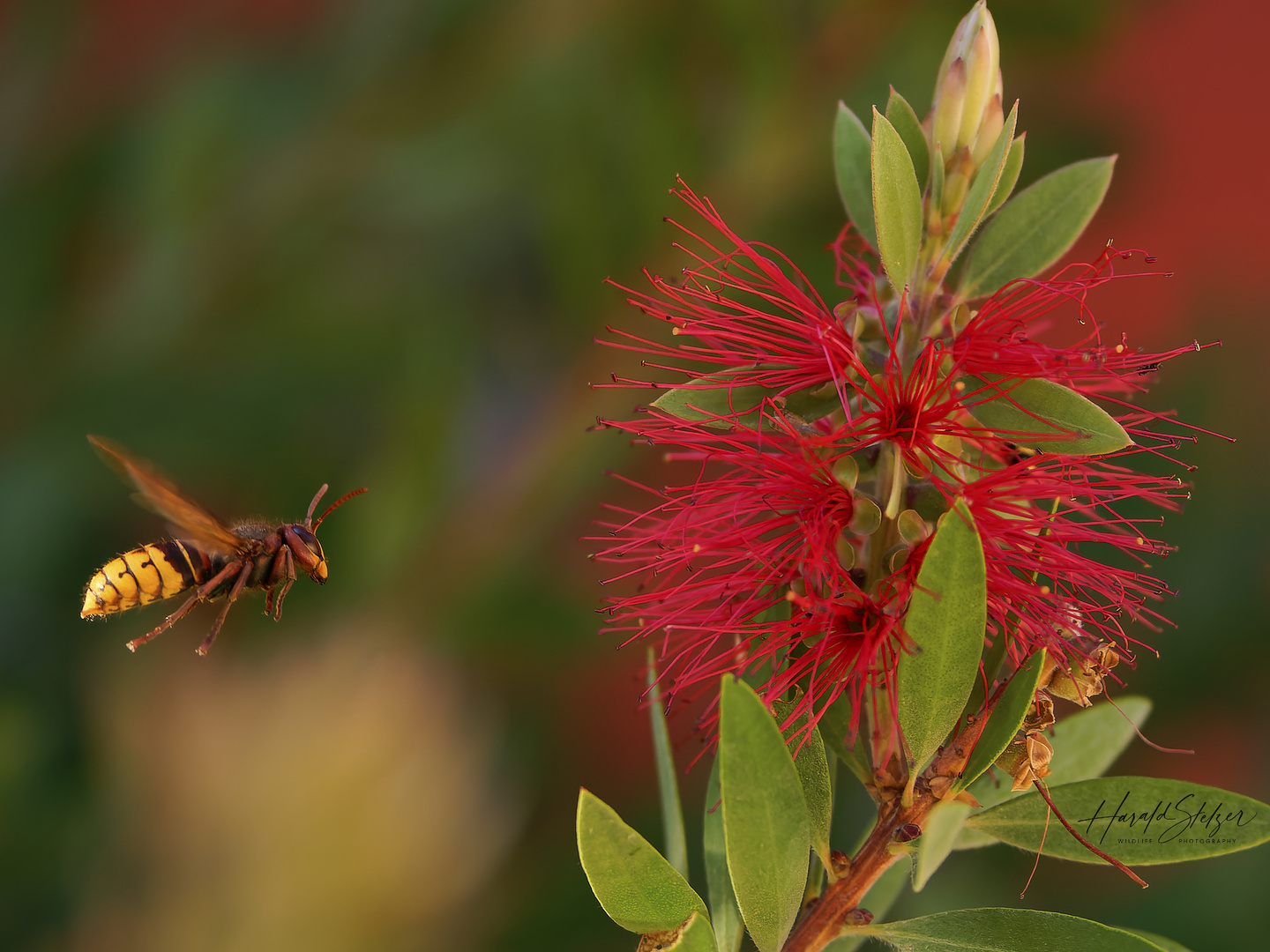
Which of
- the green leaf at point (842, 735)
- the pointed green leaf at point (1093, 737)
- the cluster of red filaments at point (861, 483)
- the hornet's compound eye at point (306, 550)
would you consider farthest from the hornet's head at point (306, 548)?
the pointed green leaf at point (1093, 737)

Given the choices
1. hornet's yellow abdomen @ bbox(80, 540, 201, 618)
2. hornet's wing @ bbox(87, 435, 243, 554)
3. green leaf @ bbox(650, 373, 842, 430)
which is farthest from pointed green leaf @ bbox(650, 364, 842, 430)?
hornet's yellow abdomen @ bbox(80, 540, 201, 618)

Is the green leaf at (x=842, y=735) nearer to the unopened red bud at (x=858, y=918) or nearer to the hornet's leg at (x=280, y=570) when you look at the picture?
the unopened red bud at (x=858, y=918)

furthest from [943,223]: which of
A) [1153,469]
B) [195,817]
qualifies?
[1153,469]

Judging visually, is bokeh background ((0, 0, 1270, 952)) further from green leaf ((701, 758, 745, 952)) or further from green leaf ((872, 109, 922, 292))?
green leaf ((872, 109, 922, 292))

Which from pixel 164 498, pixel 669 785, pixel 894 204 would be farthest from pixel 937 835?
pixel 164 498

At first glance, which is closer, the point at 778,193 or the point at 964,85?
the point at 964,85

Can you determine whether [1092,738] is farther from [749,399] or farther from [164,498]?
[164,498]

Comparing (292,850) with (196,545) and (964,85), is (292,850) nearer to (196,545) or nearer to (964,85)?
(196,545)
